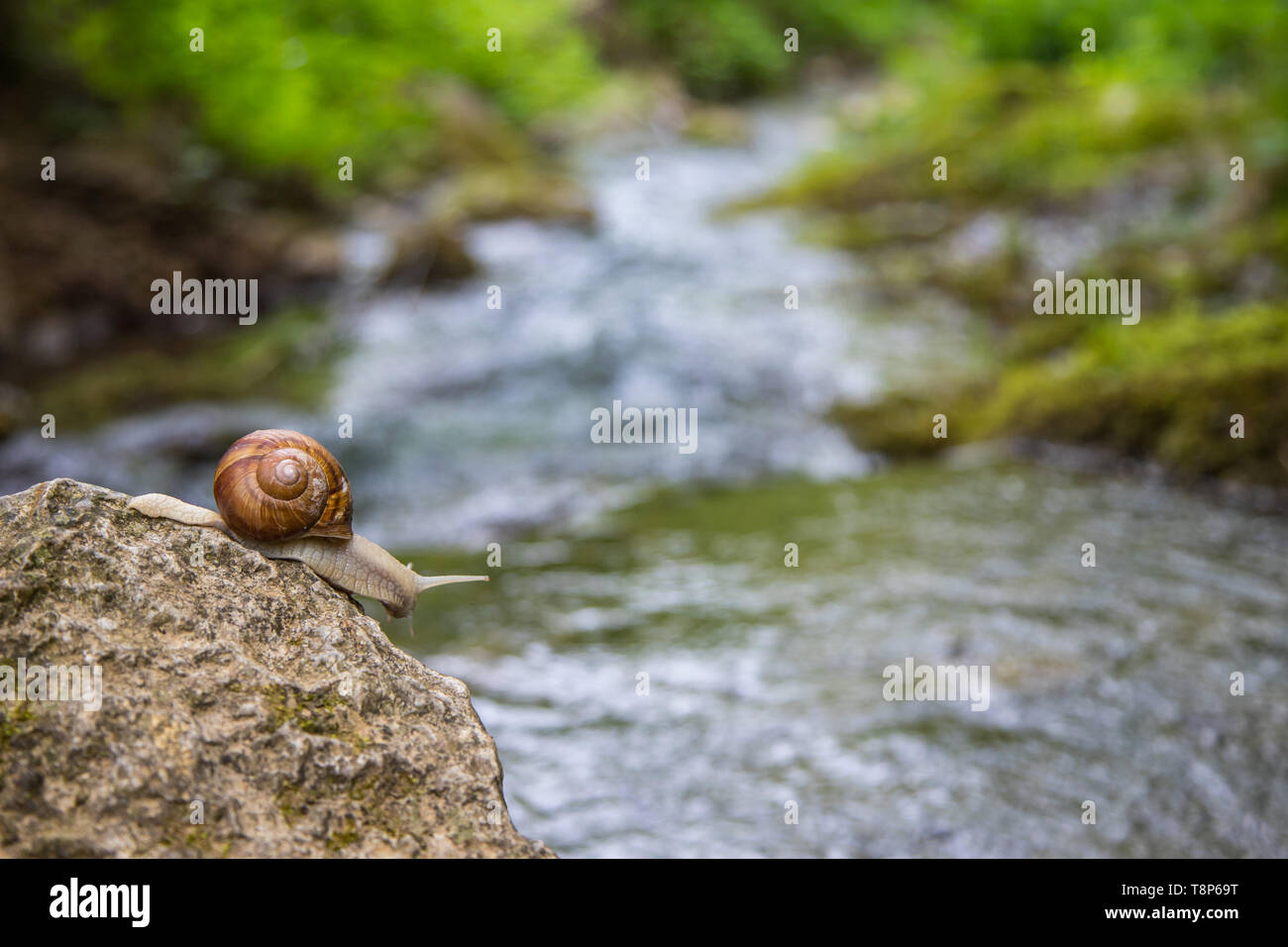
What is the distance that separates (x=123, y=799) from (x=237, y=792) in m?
0.20

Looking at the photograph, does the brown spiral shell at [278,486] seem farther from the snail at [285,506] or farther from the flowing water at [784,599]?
the flowing water at [784,599]

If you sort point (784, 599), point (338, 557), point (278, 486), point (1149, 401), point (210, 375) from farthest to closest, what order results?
point (210, 375), point (1149, 401), point (784, 599), point (338, 557), point (278, 486)

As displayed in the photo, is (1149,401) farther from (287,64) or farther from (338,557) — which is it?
(287,64)

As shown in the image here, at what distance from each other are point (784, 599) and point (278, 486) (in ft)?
12.8

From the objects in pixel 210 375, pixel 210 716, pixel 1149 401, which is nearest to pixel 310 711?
pixel 210 716

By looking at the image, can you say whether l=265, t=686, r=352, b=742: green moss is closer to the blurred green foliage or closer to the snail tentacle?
the snail tentacle

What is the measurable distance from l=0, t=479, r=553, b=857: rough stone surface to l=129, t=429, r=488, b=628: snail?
4cm

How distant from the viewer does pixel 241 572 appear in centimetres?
235

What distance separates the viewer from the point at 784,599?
577 cm

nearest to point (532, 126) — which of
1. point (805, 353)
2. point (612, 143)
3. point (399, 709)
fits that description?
point (612, 143)

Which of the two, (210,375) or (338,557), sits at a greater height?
(210,375)

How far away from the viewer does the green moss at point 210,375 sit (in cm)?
980

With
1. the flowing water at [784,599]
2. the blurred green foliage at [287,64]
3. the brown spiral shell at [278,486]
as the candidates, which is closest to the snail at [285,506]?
the brown spiral shell at [278,486]

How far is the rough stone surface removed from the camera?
1.89 metres
